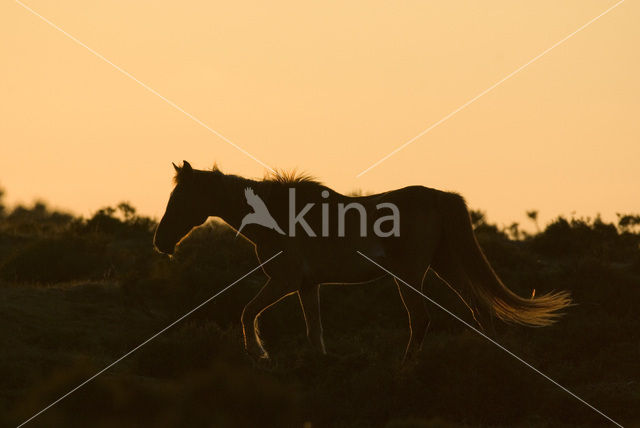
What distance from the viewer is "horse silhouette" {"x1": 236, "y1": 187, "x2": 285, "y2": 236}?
1180 cm

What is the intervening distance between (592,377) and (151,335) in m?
6.65

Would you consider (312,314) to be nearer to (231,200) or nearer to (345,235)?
(345,235)

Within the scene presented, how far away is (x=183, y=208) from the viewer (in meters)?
11.9

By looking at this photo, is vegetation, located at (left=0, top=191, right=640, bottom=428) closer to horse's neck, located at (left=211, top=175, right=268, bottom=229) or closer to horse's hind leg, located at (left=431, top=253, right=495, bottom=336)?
horse's hind leg, located at (left=431, top=253, right=495, bottom=336)

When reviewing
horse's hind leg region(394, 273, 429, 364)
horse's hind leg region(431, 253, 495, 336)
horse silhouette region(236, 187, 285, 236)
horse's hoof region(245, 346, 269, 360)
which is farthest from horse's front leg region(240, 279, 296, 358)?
horse's hind leg region(431, 253, 495, 336)

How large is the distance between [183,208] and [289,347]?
3136 mm

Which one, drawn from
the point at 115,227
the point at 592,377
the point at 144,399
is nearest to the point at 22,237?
the point at 115,227

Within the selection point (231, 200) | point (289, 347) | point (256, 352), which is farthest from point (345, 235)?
point (289, 347)

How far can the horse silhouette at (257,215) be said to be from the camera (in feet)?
38.7

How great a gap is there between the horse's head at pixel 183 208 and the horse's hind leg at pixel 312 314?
172 centimetres

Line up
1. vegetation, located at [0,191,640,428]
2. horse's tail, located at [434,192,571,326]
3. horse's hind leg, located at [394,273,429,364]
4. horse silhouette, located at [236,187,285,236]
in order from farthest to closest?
horse's tail, located at [434,192,571,326] → horse silhouette, located at [236,187,285,236] → horse's hind leg, located at [394,273,429,364] → vegetation, located at [0,191,640,428]

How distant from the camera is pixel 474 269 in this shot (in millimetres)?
12039

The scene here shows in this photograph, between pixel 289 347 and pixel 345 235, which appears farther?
pixel 289 347

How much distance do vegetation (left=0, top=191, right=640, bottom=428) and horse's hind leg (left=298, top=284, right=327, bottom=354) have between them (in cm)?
41
